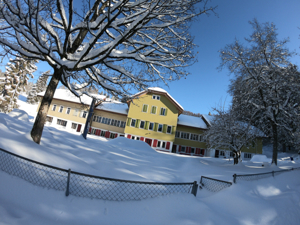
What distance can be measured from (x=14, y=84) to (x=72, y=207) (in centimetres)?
3349

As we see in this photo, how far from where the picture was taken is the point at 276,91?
11.9 metres

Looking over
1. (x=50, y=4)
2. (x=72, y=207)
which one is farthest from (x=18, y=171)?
(x=50, y=4)

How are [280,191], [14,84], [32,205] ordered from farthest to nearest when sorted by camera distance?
[14,84], [280,191], [32,205]

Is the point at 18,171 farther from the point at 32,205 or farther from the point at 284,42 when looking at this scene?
the point at 284,42

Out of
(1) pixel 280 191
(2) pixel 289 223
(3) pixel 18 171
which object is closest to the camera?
(3) pixel 18 171

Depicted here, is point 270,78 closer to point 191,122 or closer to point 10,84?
point 191,122

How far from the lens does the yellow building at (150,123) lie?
2633 cm

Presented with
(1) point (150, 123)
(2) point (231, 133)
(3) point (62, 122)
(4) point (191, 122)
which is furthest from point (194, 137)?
(3) point (62, 122)

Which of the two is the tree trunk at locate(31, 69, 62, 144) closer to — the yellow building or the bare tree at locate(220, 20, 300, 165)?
the bare tree at locate(220, 20, 300, 165)

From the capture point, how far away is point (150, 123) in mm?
26719

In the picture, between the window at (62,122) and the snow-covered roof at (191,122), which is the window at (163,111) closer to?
the snow-covered roof at (191,122)

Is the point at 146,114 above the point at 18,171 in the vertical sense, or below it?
above

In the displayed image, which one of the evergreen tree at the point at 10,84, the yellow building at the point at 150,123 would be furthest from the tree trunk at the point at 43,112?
the evergreen tree at the point at 10,84

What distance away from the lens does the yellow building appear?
1037 inches
